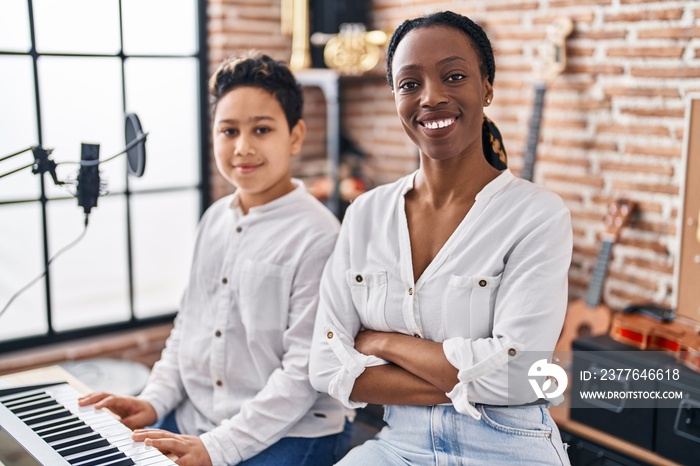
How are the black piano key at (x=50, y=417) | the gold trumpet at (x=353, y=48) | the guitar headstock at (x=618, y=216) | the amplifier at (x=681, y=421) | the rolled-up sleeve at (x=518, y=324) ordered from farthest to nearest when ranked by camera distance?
the gold trumpet at (x=353, y=48) < the guitar headstock at (x=618, y=216) < the amplifier at (x=681, y=421) < the black piano key at (x=50, y=417) < the rolled-up sleeve at (x=518, y=324)

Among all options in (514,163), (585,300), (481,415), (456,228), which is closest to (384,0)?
(514,163)

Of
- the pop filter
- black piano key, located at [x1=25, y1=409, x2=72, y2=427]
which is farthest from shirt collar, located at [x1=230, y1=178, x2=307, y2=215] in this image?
black piano key, located at [x1=25, y1=409, x2=72, y2=427]

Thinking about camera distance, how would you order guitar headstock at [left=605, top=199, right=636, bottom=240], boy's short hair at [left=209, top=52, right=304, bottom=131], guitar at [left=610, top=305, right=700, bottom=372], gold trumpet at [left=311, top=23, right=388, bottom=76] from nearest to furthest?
boy's short hair at [left=209, top=52, right=304, bottom=131]
guitar at [left=610, top=305, right=700, bottom=372]
guitar headstock at [left=605, top=199, right=636, bottom=240]
gold trumpet at [left=311, top=23, right=388, bottom=76]

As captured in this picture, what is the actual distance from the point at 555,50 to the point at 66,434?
2577 mm

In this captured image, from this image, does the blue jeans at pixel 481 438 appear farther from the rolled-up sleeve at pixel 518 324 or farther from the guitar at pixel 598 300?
the guitar at pixel 598 300

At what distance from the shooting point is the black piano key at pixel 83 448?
1543mm

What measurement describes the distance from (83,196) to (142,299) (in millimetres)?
2209

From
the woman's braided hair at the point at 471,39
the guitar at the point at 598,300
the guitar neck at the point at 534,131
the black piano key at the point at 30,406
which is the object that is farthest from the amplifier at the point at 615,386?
the black piano key at the point at 30,406

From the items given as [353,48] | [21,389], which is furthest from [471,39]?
[353,48]

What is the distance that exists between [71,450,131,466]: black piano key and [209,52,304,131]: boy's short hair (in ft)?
3.17

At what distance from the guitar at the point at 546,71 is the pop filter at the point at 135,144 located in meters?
1.93

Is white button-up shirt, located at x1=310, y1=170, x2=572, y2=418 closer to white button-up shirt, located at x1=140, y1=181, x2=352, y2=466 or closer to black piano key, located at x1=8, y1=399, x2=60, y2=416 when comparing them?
white button-up shirt, located at x1=140, y1=181, x2=352, y2=466

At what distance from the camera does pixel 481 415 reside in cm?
155

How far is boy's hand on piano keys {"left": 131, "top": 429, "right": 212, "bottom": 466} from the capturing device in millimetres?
1619
